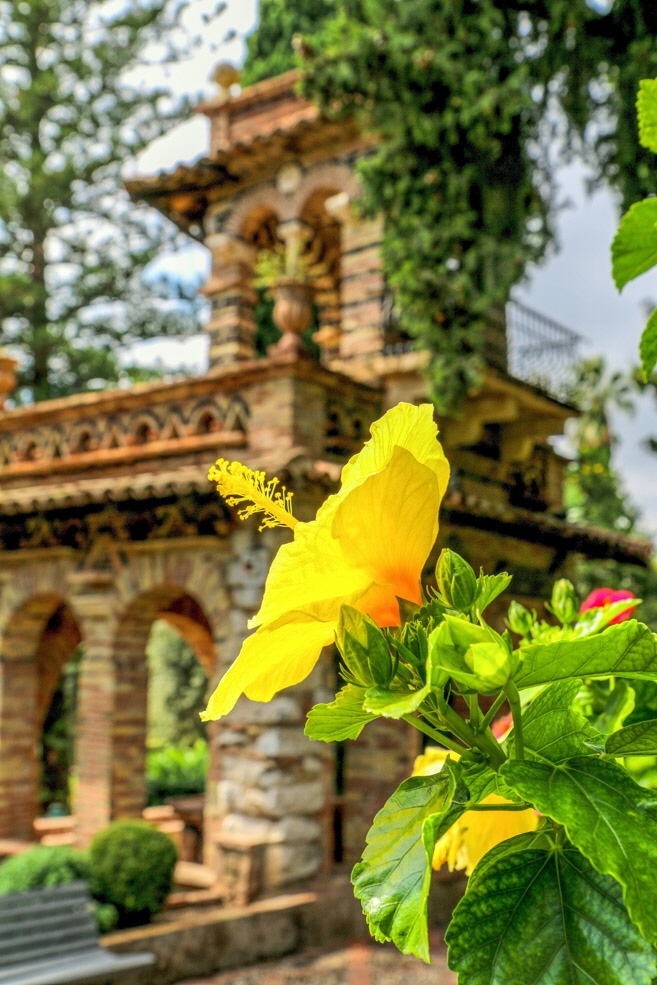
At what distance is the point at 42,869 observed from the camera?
273 inches

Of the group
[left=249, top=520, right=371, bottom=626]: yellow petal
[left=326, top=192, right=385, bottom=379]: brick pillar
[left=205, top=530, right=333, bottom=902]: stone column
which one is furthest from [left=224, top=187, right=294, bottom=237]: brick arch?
[left=249, top=520, right=371, bottom=626]: yellow petal

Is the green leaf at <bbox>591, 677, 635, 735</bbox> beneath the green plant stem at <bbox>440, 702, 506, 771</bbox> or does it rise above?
beneath

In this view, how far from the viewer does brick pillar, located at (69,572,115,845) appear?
8.10m

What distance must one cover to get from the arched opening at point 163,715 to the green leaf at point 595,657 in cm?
770

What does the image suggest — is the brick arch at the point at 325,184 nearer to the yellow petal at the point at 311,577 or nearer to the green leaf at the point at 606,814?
the yellow petal at the point at 311,577

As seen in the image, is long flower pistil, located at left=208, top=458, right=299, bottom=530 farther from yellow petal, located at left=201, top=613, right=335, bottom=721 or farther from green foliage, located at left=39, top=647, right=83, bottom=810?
green foliage, located at left=39, top=647, right=83, bottom=810

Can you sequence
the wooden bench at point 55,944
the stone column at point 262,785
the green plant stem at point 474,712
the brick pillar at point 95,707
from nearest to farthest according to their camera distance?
the green plant stem at point 474,712 → the wooden bench at point 55,944 → the stone column at point 262,785 → the brick pillar at point 95,707

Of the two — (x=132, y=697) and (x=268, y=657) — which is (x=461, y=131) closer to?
(x=132, y=697)

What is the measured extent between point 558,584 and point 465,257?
6672 millimetres

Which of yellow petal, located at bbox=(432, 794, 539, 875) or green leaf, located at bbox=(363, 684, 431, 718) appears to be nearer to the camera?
green leaf, located at bbox=(363, 684, 431, 718)

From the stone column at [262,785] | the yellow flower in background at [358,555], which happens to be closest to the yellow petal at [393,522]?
the yellow flower in background at [358,555]

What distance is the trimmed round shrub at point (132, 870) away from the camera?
697 centimetres

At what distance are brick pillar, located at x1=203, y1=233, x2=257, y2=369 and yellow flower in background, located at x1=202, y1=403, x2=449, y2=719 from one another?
362 inches

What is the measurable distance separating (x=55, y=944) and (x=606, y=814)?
6715 mm
